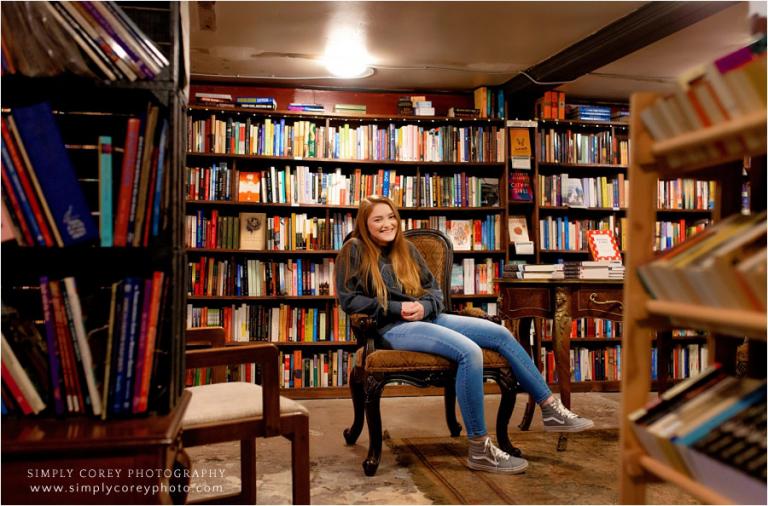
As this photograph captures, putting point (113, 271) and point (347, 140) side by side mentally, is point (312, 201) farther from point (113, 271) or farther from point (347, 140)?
point (113, 271)

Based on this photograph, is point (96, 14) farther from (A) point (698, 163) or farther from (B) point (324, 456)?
(B) point (324, 456)

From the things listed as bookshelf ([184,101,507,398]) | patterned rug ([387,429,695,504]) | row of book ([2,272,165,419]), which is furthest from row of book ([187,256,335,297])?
row of book ([2,272,165,419])

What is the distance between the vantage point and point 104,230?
4.05ft

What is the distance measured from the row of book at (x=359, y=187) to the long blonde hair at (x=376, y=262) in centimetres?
167

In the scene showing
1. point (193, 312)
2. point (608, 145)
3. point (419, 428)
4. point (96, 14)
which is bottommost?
point (419, 428)

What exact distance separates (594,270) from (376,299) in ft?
4.19

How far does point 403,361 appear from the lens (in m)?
2.54

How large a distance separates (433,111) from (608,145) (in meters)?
1.44

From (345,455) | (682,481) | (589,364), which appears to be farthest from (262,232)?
(682,481)

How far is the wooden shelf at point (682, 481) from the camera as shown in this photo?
1006 mm

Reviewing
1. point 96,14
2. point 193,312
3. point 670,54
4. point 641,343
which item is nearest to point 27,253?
point 96,14

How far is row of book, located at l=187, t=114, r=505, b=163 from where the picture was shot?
4.45m

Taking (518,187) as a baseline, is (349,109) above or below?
above

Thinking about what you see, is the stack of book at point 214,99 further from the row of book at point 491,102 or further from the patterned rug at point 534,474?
the patterned rug at point 534,474
